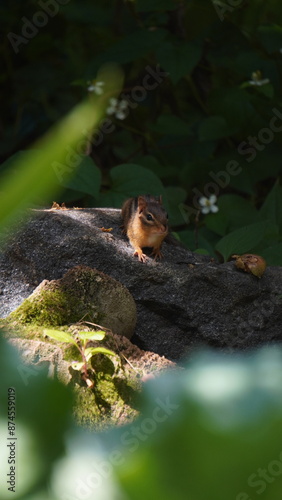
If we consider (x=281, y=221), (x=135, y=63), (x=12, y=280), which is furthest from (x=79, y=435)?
(x=135, y=63)

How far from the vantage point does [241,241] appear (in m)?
3.07

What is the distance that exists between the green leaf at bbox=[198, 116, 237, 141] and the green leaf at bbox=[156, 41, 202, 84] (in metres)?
0.44

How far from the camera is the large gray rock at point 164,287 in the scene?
2447 mm

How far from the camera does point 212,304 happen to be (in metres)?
2.53

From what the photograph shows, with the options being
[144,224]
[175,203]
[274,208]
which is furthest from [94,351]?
[175,203]

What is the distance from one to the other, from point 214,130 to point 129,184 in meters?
1.26

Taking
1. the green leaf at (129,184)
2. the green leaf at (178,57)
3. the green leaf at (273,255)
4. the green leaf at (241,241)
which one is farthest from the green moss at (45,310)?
the green leaf at (178,57)

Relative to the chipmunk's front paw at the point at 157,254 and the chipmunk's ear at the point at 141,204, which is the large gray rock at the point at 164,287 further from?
the chipmunk's ear at the point at 141,204

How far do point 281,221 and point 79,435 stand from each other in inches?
150

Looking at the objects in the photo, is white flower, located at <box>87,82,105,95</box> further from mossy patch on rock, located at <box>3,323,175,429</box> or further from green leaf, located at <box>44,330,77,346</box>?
green leaf, located at <box>44,330,77,346</box>

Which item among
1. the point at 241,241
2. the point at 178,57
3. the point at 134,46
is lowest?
the point at 241,241

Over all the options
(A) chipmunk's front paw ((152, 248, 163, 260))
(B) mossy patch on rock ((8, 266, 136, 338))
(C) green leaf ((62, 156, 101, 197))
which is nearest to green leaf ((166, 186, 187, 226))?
(C) green leaf ((62, 156, 101, 197))

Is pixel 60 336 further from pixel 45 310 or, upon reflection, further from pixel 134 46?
pixel 134 46

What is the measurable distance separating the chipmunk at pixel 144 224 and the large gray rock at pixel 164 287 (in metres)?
0.10
